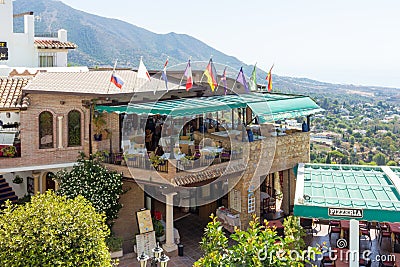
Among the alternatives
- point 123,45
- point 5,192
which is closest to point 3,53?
point 5,192

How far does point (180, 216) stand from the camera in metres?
29.9

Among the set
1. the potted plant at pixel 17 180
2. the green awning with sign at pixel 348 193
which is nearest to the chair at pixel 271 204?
the green awning with sign at pixel 348 193

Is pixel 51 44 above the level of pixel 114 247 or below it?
above

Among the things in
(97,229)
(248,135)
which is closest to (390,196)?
(248,135)

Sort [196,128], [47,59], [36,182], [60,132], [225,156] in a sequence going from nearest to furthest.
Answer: [60,132] < [225,156] < [36,182] < [196,128] < [47,59]

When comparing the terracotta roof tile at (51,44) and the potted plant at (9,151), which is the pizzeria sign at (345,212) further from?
the terracotta roof tile at (51,44)

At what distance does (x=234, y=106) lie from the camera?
26.1m

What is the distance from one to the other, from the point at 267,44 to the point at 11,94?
1649 inches

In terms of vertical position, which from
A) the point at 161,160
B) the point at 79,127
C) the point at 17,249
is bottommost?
the point at 17,249

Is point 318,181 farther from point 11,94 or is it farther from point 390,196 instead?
point 11,94

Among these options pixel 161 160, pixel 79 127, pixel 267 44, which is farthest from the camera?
pixel 267 44

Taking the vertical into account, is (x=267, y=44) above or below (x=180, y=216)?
above

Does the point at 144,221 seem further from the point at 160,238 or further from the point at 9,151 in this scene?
the point at 9,151

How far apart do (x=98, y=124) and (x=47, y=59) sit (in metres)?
24.0
